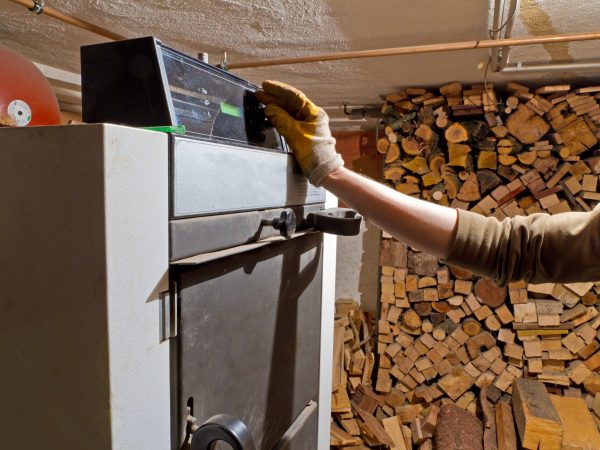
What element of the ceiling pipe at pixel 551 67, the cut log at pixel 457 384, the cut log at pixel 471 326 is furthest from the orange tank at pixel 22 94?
the cut log at pixel 457 384

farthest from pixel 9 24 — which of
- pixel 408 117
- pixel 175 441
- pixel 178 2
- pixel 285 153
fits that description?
pixel 408 117

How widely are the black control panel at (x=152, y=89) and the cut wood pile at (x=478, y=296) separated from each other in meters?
2.01

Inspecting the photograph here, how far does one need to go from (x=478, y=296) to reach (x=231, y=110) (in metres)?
2.25

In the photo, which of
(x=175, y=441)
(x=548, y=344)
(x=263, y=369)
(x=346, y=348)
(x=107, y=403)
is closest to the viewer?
(x=107, y=403)

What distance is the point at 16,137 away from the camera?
491 millimetres

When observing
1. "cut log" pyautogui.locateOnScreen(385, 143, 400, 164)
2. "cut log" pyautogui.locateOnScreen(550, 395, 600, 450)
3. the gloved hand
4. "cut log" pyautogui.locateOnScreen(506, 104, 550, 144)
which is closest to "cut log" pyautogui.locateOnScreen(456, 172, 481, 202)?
"cut log" pyautogui.locateOnScreen(506, 104, 550, 144)

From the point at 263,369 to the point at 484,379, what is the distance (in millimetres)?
2282

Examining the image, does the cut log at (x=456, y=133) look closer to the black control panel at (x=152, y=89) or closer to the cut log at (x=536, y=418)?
the cut log at (x=536, y=418)

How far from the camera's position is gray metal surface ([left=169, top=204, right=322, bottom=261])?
1.83 ft

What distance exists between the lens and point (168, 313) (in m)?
0.55

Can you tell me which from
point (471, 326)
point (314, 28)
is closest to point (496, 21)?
point (314, 28)

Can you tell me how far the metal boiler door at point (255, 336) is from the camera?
1.94 feet

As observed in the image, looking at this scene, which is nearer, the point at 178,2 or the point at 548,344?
the point at 178,2

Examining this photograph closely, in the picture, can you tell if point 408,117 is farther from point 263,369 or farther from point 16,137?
point 16,137
